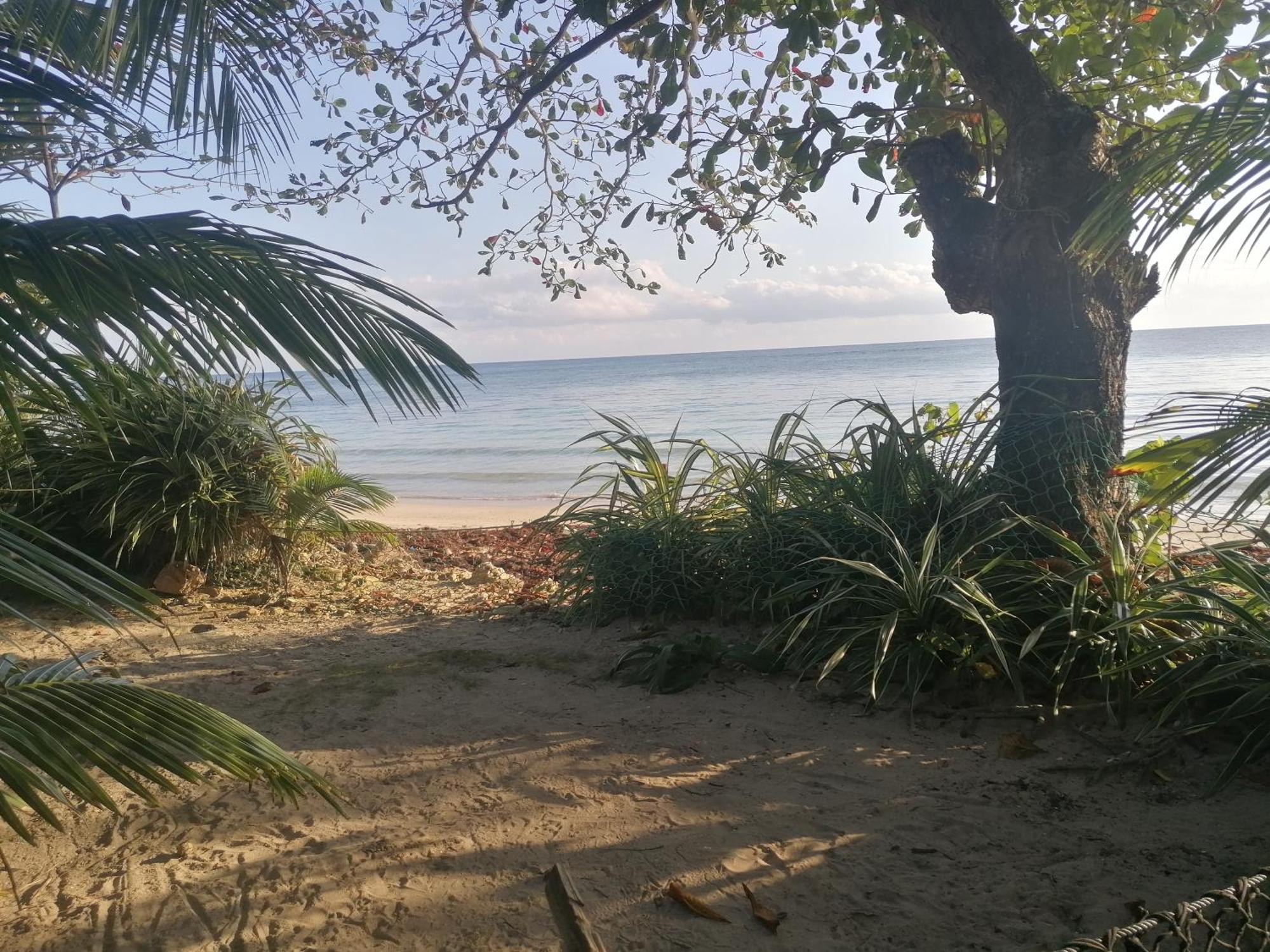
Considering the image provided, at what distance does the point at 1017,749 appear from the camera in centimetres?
333

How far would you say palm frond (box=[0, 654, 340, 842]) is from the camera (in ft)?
5.26

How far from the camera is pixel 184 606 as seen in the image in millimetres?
5539

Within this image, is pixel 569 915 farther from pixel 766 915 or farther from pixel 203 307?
pixel 203 307

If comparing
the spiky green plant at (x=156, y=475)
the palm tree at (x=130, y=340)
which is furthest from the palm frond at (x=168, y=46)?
the spiky green plant at (x=156, y=475)

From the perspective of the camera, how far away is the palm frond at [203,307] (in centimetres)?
196

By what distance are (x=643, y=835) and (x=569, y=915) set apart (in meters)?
0.51

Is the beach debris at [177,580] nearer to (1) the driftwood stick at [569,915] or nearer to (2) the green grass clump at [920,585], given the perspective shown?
(2) the green grass clump at [920,585]

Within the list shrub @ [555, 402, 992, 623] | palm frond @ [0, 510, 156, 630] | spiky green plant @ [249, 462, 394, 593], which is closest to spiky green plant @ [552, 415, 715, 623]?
shrub @ [555, 402, 992, 623]

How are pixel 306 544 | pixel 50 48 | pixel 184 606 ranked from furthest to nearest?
pixel 306 544, pixel 184 606, pixel 50 48

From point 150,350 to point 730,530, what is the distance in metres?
3.22

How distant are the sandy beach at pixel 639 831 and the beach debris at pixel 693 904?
0.02 m

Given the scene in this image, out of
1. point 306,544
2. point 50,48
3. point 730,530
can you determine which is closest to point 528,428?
point 306,544

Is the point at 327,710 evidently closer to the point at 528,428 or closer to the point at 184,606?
the point at 184,606

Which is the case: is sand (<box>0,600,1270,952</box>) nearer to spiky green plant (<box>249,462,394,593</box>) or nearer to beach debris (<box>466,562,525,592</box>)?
spiky green plant (<box>249,462,394,593</box>)
